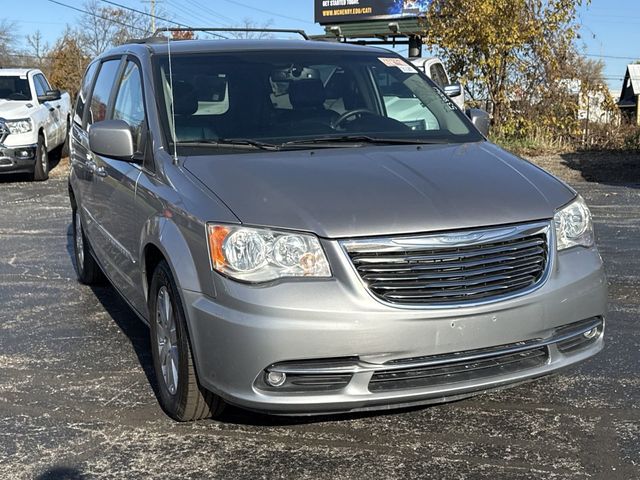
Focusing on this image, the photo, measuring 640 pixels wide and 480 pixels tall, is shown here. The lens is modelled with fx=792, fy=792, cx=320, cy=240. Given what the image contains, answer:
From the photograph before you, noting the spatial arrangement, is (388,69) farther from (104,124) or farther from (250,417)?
(250,417)

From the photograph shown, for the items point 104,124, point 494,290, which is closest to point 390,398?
point 494,290

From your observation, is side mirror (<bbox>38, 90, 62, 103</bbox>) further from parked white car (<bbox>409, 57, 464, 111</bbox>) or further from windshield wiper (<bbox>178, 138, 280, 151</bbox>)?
windshield wiper (<bbox>178, 138, 280, 151</bbox>)

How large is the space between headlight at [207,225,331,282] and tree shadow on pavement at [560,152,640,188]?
10.6 meters

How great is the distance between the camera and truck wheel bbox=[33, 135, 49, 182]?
1362 centimetres

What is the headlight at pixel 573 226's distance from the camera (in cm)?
364

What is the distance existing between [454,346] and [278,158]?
134 cm

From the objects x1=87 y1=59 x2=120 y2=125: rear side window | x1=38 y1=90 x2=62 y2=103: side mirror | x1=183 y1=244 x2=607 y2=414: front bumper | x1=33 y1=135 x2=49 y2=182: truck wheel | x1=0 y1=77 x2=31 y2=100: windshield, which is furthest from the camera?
x1=0 y1=77 x2=31 y2=100: windshield

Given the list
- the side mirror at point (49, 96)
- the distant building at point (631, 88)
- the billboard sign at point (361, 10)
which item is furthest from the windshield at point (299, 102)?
the distant building at point (631, 88)

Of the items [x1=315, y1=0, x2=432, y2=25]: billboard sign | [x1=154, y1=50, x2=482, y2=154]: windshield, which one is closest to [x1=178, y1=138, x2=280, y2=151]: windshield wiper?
[x1=154, y1=50, x2=482, y2=154]: windshield

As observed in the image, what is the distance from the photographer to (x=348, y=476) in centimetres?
331

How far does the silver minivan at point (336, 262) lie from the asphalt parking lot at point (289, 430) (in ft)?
0.89

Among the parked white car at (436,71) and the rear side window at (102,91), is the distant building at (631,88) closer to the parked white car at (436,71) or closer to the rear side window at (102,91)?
the parked white car at (436,71)

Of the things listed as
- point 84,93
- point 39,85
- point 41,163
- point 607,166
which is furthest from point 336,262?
point 39,85

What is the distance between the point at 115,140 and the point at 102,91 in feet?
5.50
